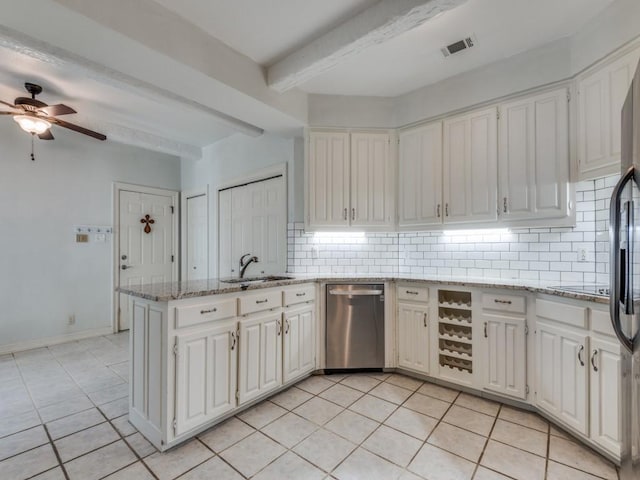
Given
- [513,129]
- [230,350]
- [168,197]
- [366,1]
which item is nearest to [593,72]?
[513,129]

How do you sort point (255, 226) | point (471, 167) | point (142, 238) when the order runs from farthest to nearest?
point (142, 238), point (255, 226), point (471, 167)

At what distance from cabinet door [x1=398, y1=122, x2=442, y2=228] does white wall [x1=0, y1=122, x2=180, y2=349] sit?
3939mm

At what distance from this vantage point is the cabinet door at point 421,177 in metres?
3.00

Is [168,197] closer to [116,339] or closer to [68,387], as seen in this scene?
[116,339]

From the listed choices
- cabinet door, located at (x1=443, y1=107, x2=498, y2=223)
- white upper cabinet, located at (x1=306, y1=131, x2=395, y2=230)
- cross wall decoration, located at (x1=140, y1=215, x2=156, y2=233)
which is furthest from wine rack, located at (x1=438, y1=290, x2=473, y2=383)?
cross wall decoration, located at (x1=140, y1=215, x2=156, y2=233)

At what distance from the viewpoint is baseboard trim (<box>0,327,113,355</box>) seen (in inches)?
139

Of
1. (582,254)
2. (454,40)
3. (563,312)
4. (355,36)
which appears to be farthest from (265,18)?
(582,254)

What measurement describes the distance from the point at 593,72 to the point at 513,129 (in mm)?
576

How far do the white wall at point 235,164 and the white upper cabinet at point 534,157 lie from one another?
200cm

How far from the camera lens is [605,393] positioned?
1.74 metres

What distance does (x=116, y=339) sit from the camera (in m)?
4.05

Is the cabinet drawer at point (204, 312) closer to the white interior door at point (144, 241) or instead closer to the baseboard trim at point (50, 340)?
the white interior door at point (144, 241)

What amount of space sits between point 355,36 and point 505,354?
259 cm

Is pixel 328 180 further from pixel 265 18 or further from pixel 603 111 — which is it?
pixel 603 111
